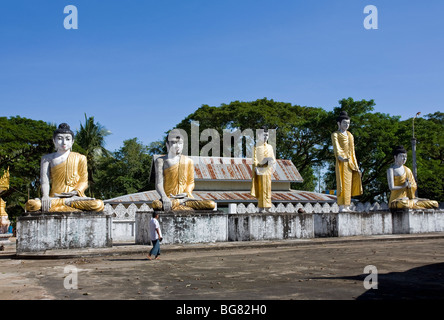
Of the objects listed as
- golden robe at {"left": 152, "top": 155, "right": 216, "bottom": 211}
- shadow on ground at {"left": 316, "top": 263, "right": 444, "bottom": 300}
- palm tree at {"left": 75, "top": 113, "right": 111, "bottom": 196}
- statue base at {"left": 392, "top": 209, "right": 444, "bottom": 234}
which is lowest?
shadow on ground at {"left": 316, "top": 263, "right": 444, "bottom": 300}

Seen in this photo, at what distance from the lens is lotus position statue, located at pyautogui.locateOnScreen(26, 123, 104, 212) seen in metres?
11.7

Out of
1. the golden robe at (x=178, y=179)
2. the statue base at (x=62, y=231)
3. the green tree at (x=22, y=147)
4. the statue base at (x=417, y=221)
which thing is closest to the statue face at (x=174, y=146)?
the golden robe at (x=178, y=179)

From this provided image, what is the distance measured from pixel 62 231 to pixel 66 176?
1.63 m

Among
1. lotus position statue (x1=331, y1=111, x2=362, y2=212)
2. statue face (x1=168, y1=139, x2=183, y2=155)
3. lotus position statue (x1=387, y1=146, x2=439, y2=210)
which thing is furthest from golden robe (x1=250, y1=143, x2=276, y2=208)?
lotus position statue (x1=387, y1=146, x2=439, y2=210)

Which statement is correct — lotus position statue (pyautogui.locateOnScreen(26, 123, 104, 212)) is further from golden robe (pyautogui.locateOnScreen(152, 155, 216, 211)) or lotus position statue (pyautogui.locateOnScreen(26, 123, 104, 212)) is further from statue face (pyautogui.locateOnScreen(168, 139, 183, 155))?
statue face (pyautogui.locateOnScreen(168, 139, 183, 155))

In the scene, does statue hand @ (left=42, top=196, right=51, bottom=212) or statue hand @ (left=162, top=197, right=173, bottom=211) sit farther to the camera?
statue hand @ (left=162, top=197, right=173, bottom=211)

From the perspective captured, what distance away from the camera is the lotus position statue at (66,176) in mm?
11688

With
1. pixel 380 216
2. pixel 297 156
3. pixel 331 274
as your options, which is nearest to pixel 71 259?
pixel 331 274

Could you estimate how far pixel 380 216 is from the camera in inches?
629

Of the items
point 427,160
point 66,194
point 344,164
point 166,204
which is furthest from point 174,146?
point 427,160

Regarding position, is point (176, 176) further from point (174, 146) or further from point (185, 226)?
point (185, 226)

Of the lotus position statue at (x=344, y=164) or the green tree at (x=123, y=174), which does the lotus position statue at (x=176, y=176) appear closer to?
the lotus position statue at (x=344, y=164)

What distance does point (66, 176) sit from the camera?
1204 centimetres

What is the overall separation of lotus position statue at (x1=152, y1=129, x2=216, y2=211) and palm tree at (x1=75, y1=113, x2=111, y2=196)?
2623 centimetres
